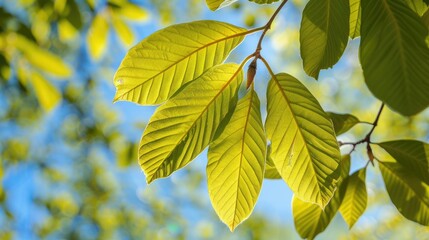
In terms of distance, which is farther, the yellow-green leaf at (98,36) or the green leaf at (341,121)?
the yellow-green leaf at (98,36)

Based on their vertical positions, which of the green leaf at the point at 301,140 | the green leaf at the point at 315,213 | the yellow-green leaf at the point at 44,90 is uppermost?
Answer: the yellow-green leaf at the point at 44,90

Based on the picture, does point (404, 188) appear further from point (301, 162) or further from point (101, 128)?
point (101, 128)

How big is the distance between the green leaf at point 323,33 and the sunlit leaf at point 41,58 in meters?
0.94

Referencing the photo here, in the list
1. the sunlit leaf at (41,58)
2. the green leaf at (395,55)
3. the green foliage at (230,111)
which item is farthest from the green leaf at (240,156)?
the sunlit leaf at (41,58)

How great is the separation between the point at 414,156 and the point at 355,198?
6.3 inches

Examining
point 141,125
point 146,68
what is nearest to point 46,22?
point 141,125

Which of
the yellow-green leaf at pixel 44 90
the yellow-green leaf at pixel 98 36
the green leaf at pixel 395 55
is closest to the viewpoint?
the green leaf at pixel 395 55

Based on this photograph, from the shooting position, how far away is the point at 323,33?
682mm

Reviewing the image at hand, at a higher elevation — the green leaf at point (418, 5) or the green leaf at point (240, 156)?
the green leaf at point (418, 5)

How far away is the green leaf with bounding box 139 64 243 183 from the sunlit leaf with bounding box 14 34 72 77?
2.83 feet

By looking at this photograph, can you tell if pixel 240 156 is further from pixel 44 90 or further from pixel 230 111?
pixel 44 90

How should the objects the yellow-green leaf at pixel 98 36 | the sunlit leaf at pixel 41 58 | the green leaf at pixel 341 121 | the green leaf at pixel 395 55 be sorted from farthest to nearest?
the yellow-green leaf at pixel 98 36 → the sunlit leaf at pixel 41 58 → the green leaf at pixel 341 121 → the green leaf at pixel 395 55

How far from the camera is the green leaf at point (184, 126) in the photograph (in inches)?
26.3

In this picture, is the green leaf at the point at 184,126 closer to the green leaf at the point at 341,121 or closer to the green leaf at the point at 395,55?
the green leaf at the point at 395,55
